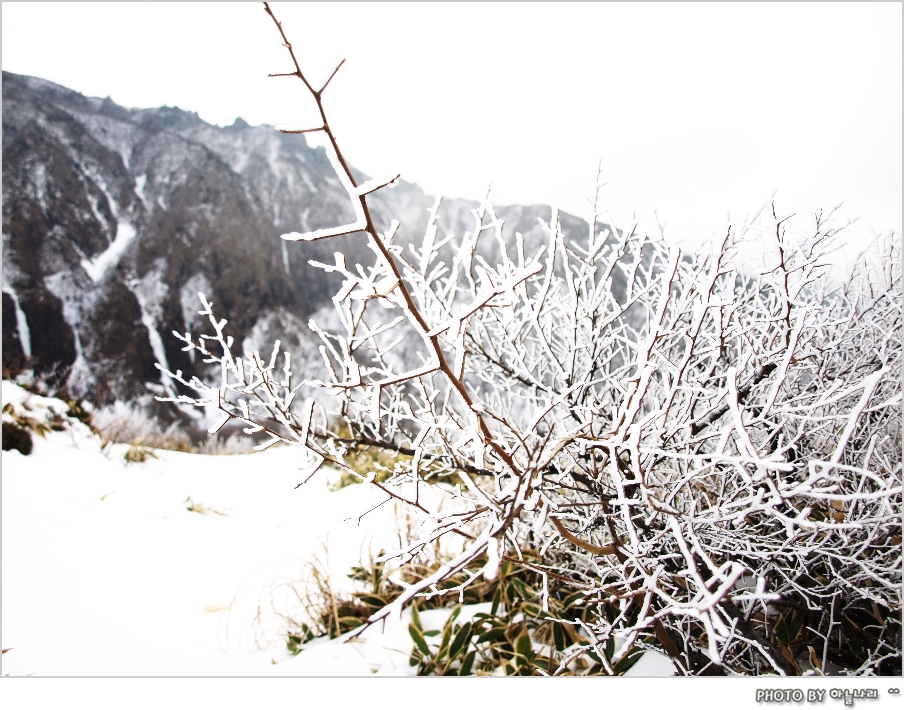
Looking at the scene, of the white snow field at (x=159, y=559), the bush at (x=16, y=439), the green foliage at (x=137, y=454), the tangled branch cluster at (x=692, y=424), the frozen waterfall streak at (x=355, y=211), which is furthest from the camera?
the green foliage at (x=137, y=454)

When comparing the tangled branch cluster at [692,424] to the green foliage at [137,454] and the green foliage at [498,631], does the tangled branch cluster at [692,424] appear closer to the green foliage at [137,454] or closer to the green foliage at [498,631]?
the green foliage at [498,631]

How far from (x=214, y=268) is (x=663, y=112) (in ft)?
9.07

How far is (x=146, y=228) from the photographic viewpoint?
3.15 m

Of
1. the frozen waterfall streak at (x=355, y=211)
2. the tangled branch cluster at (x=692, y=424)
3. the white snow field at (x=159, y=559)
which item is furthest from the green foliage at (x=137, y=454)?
the frozen waterfall streak at (x=355, y=211)

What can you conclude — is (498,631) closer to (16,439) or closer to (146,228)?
(16,439)

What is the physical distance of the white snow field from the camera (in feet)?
4.67

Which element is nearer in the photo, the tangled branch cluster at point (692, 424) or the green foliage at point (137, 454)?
the tangled branch cluster at point (692, 424)

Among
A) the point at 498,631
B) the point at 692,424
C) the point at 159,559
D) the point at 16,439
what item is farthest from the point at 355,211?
the point at 16,439

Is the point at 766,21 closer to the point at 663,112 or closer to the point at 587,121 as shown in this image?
the point at 663,112

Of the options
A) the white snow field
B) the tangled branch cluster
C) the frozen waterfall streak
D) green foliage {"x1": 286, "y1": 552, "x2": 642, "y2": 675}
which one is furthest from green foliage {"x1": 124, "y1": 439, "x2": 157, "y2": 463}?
A: the frozen waterfall streak

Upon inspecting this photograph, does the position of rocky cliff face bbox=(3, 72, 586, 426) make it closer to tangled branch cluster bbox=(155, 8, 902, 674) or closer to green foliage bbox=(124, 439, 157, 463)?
green foliage bbox=(124, 439, 157, 463)

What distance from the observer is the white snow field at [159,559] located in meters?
1.42

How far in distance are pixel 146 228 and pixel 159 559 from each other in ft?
6.90

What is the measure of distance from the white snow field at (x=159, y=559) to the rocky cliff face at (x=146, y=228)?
0.39 meters
